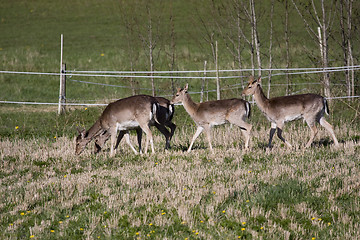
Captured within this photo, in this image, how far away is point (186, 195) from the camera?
291 inches

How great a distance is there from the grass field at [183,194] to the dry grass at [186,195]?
0.05ft

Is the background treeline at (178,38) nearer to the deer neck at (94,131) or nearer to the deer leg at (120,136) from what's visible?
the deer leg at (120,136)

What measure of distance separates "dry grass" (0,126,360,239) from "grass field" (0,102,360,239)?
0.05 ft

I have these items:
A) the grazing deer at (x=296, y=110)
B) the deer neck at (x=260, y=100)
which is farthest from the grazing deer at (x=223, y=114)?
the grazing deer at (x=296, y=110)

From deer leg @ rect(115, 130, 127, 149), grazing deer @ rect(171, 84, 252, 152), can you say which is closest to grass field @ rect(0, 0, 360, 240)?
deer leg @ rect(115, 130, 127, 149)

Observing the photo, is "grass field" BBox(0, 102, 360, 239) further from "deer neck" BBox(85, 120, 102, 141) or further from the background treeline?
the background treeline

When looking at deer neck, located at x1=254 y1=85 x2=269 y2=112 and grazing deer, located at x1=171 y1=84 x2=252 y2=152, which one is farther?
deer neck, located at x1=254 y1=85 x2=269 y2=112

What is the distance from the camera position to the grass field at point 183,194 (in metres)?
6.34

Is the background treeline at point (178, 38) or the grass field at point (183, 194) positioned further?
the background treeline at point (178, 38)

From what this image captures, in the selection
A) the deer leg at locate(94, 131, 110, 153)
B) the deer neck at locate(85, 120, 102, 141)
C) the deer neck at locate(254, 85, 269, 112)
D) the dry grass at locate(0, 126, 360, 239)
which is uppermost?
the deer neck at locate(254, 85, 269, 112)

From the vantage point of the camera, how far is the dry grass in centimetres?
634

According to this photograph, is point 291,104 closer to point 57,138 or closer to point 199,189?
point 199,189

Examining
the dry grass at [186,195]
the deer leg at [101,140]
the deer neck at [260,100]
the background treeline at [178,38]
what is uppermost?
the background treeline at [178,38]

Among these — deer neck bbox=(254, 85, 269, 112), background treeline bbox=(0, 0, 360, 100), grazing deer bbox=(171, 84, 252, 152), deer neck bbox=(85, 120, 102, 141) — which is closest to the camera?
grazing deer bbox=(171, 84, 252, 152)
